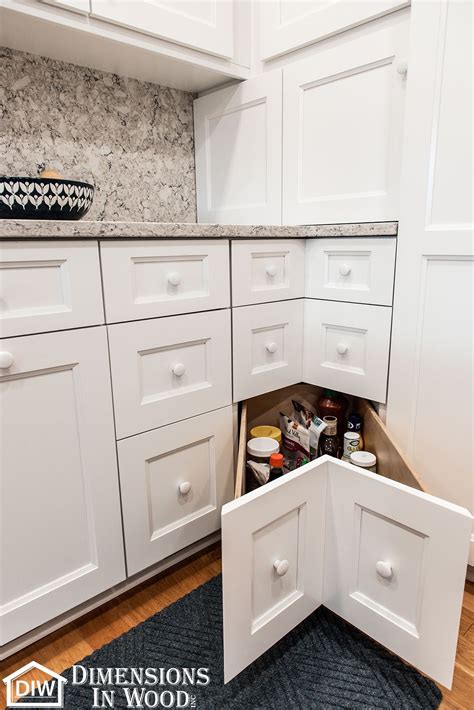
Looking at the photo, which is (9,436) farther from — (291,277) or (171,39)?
(171,39)

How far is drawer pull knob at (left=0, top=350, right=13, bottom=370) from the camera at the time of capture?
813 mm

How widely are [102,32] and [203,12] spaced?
1.05 ft

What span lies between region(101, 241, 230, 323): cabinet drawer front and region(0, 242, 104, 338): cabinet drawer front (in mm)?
35

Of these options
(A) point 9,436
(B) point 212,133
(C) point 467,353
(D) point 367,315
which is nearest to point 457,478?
(C) point 467,353

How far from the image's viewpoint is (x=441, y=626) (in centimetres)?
81

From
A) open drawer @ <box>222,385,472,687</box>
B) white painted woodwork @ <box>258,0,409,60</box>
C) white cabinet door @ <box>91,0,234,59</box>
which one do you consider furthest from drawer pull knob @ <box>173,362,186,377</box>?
white painted woodwork @ <box>258,0,409,60</box>

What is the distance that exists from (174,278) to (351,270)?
49 cm

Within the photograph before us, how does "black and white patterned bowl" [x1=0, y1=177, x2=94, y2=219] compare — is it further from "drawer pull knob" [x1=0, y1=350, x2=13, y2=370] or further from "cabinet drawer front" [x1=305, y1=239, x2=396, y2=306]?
"cabinet drawer front" [x1=305, y1=239, x2=396, y2=306]

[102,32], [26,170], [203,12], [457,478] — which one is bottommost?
[457,478]

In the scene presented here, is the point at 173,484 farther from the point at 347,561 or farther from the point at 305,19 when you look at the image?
the point at 305,19

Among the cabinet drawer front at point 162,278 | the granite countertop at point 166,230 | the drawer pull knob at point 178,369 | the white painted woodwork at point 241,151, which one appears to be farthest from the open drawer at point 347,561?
the white painted woodwork at point 241,151

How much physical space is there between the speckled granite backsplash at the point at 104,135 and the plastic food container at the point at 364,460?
985 millimetres

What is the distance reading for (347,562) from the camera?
96 centimetres

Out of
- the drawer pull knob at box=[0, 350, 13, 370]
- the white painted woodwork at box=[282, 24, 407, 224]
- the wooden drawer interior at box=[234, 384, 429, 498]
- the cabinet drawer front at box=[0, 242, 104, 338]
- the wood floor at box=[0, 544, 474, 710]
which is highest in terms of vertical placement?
the white painted woodwork at box=[282, 24, 407, 224]
